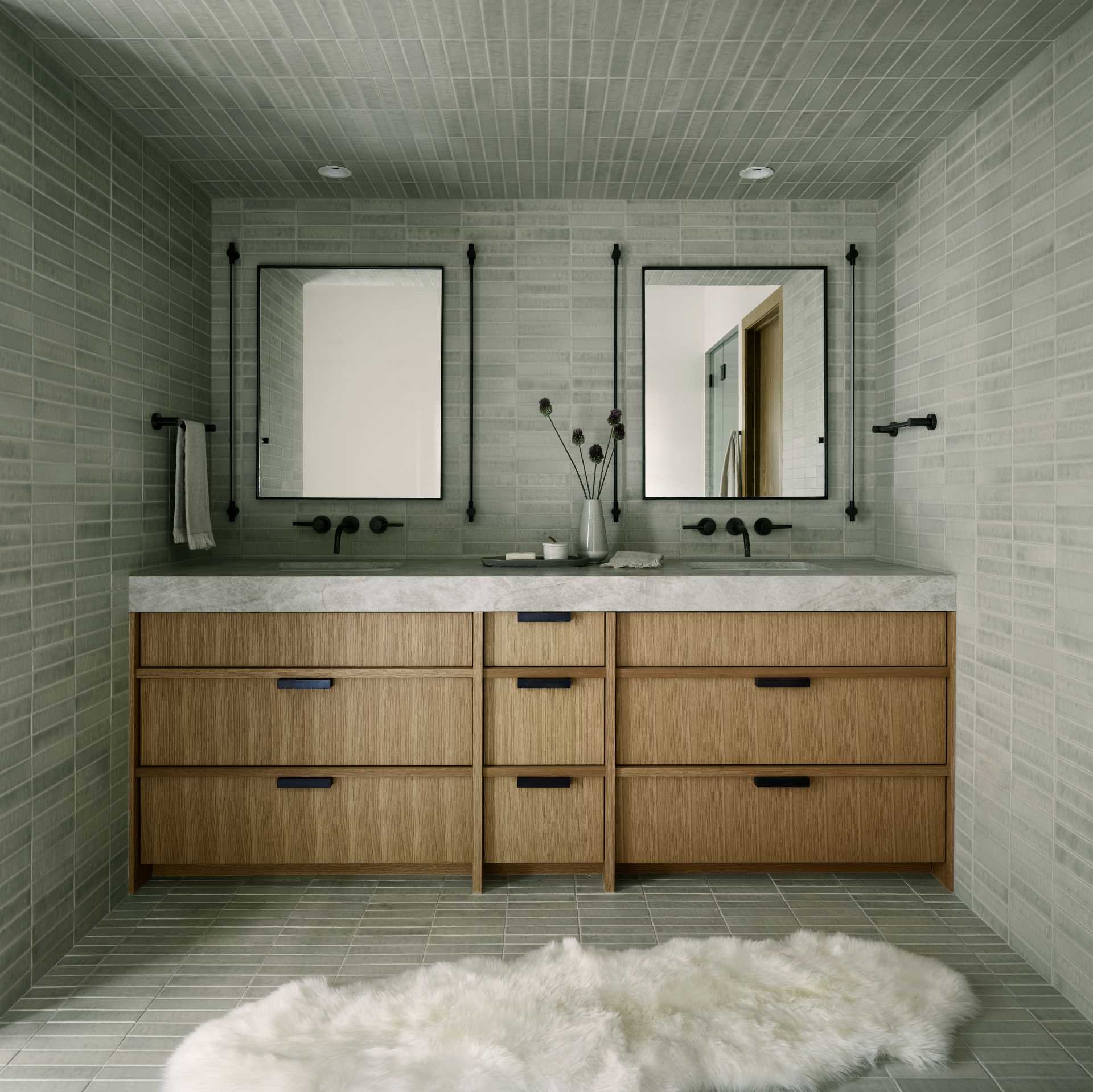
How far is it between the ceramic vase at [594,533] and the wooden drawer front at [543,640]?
47 centimetres

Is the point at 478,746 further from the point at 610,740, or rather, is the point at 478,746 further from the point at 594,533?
the point at 594,533

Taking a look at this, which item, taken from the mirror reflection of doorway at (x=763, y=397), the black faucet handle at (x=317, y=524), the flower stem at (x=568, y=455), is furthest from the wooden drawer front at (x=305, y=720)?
the mirror reflection of doorway at (x=763, y=397)

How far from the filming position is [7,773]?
6.54ft

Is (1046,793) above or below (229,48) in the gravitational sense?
below

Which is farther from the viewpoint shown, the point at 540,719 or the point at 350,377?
the point at 350,377

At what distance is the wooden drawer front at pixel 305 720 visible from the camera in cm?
256

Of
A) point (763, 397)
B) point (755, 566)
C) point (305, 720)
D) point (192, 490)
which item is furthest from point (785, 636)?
point (192, 490)

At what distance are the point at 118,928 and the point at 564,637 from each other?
149 centimetres

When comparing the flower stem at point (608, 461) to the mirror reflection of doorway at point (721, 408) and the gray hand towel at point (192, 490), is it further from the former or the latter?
the gray hand towel at point (192, 490)

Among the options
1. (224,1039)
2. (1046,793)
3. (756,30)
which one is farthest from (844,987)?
(756,30)

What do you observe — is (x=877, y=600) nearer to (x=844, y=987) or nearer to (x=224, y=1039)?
(x=844, y=987)

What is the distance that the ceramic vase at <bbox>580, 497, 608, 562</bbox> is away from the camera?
2.99 meters

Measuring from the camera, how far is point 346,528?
3145 mm

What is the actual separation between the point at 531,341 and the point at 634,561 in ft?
3.26
